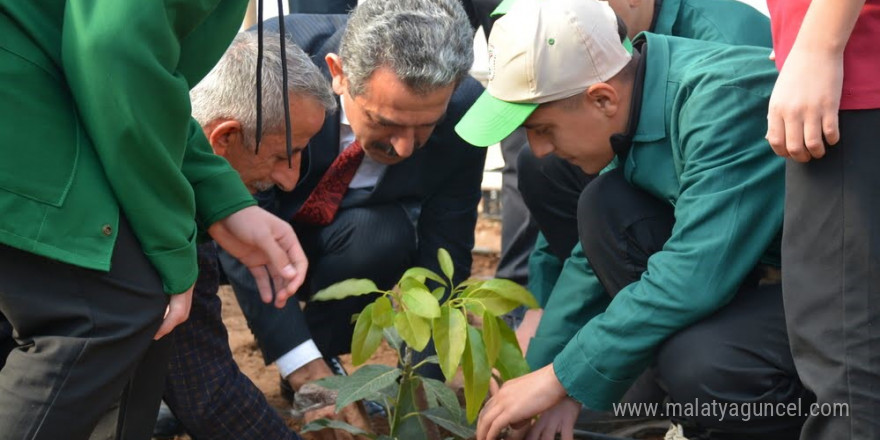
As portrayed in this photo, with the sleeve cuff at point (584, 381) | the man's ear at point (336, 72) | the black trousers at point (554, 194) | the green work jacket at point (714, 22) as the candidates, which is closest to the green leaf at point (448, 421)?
the sleeve cuff at point (584, 381)

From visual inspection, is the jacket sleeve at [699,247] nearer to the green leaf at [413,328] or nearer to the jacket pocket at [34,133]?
the green leaf at [413,328]

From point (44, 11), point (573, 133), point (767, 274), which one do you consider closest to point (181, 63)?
point (44, 11)

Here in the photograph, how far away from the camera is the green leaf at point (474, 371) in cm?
217

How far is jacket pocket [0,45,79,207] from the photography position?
1542 mm

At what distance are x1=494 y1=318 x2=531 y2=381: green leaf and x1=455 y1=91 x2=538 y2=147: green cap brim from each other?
425mm

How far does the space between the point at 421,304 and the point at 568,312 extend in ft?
2.42

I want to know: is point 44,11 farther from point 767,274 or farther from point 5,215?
point 767,274

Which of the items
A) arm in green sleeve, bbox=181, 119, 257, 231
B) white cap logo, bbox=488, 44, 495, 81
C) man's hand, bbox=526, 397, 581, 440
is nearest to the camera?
arm in green sleeve, bbox=181, 119, 257, 231

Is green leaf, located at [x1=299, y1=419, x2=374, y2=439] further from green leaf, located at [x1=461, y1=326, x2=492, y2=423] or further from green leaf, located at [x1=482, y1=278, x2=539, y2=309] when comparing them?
green leaf, located at [x1=482, y1=278, x2=539, y2=309]

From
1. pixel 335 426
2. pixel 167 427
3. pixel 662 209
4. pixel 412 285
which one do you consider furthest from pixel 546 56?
pixel 167 427

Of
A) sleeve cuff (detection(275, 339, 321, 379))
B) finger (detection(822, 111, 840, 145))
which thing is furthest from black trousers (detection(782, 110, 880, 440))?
sleeve cuff (detection(275, 339, 321, 379))

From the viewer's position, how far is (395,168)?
127 inches

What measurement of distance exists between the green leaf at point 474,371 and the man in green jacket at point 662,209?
0.13 meters

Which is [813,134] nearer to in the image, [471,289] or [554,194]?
[471,289]
